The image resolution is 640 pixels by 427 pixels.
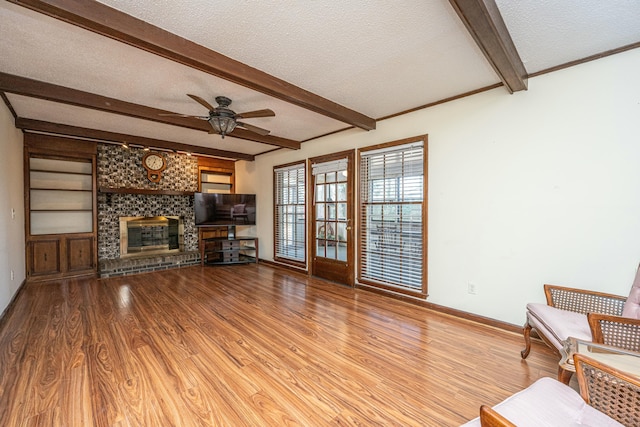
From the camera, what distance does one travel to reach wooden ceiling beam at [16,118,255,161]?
12.9ft

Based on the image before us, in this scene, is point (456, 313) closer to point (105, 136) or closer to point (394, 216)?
point (394, 216)

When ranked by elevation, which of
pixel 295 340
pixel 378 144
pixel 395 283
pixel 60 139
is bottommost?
pixel 295 340

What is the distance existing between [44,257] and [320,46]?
5.72 metres

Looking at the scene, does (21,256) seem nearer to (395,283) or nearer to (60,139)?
(60,139)

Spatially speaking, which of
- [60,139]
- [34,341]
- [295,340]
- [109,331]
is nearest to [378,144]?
[295,340]

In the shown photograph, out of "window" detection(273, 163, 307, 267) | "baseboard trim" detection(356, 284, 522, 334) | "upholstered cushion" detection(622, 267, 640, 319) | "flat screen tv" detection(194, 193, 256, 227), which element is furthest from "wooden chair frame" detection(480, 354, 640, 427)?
"flat screen tv" detection(194, 193, 256, 227)

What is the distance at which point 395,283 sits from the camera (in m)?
3.71

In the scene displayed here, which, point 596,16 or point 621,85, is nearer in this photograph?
point 596,16

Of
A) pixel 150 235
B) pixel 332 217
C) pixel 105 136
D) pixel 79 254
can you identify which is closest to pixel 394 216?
pixel 332 217

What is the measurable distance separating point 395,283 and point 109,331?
129 inches

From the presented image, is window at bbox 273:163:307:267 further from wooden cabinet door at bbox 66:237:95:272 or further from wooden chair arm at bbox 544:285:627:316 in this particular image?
wooden chair arm at bbox 544:285:627:316

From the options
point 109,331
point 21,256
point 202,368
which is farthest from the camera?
point 21,256

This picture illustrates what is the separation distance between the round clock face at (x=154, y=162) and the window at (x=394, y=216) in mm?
4361

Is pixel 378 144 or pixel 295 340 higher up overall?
pixel 378 144
